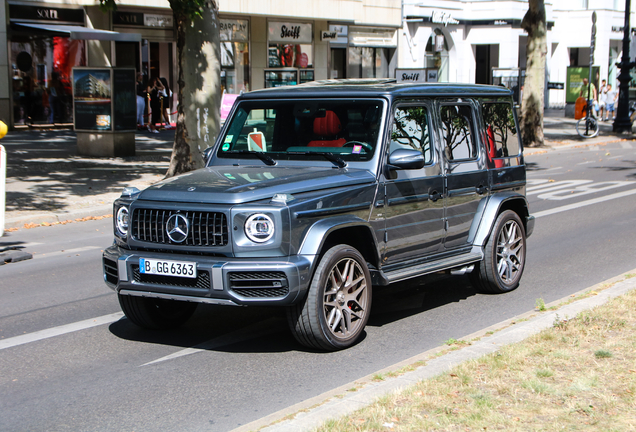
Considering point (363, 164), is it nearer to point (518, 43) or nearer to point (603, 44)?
point (518, 43)

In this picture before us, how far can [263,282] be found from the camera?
5281 millimetres

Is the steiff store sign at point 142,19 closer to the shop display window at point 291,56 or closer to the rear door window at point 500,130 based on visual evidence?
the shop display window at point 291,56

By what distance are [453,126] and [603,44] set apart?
160 feet

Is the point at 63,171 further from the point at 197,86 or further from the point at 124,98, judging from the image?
the point at 197,86

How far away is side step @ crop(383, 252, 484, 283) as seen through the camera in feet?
20.5

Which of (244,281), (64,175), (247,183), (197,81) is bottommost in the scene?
(64,175)

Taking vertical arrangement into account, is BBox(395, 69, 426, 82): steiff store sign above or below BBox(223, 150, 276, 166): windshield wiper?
above

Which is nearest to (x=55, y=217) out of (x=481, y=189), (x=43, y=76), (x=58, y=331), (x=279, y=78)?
(x=58, y=331)

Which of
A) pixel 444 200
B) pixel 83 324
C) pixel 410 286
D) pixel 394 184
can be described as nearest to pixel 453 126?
pixel 444 200

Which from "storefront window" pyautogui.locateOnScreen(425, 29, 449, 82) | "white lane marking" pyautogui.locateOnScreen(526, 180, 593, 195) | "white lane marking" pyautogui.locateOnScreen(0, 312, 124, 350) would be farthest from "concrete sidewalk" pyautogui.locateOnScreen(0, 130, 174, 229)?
"storefront window" pyautogui.locateOnScreen(425, 29, 449, 82)

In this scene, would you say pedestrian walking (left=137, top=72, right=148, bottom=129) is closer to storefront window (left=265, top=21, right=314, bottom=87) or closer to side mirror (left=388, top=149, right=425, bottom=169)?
storefront window (left=265, top=21, right=314, bottom=87)

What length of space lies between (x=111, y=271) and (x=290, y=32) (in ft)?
96.1

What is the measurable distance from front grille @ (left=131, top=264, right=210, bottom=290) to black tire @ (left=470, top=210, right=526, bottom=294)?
3039 millimetres

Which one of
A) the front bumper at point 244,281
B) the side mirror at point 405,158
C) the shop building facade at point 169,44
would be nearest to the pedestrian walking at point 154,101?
the shop building facade at point 169,44
